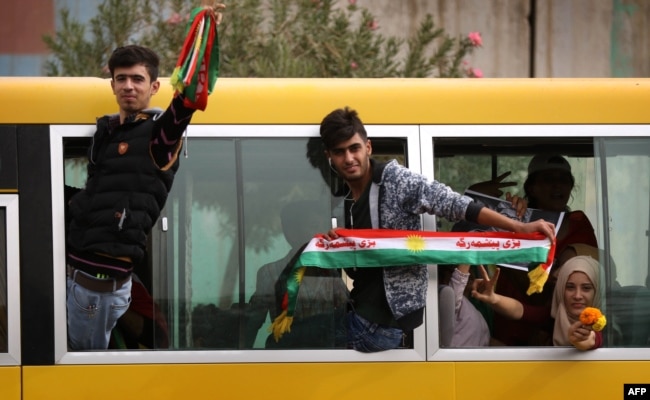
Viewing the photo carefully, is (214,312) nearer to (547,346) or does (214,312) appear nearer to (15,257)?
(15,257)

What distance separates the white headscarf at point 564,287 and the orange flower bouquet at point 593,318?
0.18 m

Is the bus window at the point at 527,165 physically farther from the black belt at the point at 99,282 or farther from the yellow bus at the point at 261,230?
the black belt at the point at 99,282

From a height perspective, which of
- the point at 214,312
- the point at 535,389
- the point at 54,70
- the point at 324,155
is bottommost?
the point at 535,389

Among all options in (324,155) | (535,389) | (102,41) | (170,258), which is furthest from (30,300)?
(102,41)

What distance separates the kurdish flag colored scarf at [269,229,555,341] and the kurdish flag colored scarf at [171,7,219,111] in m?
0.89

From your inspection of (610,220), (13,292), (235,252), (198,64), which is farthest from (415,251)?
(13,292)

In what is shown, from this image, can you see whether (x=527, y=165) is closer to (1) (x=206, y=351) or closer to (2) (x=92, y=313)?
(1) (x=206, y=351)

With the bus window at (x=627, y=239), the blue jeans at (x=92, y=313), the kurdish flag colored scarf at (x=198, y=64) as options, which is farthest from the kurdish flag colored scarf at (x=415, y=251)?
the kurdish flag colored scarf at (x=198, y=64)

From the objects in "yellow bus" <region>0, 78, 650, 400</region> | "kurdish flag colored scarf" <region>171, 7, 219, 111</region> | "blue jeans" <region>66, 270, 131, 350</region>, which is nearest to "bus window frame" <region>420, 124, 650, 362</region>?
"yellow bus" <region>0, 78, 650, 400</region>

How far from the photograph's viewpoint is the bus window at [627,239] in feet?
19.6

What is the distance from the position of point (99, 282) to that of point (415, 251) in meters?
1.39

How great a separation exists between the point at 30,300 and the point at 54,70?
503cm

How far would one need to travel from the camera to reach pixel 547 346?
5.95 meters

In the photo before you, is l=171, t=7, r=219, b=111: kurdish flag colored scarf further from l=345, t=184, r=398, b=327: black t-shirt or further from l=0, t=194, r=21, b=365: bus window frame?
l=0, t=194, r=21, b=365: bus window frame
